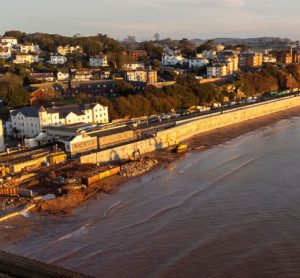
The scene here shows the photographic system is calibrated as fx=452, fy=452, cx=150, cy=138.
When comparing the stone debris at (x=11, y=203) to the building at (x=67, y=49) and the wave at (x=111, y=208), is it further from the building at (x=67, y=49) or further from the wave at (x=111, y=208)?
the building at (x=67, y=49)

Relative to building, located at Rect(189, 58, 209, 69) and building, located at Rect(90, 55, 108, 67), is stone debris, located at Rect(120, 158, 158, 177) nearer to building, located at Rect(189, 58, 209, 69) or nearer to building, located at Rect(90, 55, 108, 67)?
building, located at Rect(90, 55, 108, 67)

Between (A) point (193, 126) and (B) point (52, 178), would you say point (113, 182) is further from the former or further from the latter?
(A) point (193, 126)

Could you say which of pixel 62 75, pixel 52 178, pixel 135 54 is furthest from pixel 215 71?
pixel 52 178

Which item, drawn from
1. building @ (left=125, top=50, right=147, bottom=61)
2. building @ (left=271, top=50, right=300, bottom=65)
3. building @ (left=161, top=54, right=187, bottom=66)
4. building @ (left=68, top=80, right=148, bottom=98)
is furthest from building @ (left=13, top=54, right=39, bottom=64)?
building @ (left=271, top=50, right=300, bottom=65)

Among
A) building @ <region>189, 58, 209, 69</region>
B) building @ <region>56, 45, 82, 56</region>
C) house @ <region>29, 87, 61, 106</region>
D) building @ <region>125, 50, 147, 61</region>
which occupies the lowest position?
house @ <region>29, 87, 61, 106</region>

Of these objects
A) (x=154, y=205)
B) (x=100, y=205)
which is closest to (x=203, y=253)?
(x=154, y=205)

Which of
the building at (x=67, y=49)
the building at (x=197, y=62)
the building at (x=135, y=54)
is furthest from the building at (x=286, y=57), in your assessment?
the building at (x=67, y=49)

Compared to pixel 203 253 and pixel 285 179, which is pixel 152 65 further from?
pixel 203 253
